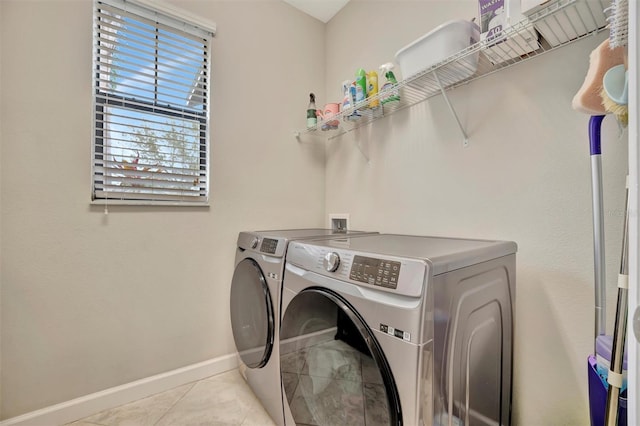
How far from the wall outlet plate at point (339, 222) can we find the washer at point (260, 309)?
20.9 inches

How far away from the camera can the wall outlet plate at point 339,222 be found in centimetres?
204

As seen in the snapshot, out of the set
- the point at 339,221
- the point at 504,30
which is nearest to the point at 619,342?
the point at 504,30

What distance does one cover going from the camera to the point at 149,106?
1604 millimetres

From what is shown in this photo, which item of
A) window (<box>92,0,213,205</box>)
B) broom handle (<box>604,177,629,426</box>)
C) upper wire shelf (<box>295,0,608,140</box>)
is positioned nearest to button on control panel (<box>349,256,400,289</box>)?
broom handle (<box>604,177,629,426</box>)

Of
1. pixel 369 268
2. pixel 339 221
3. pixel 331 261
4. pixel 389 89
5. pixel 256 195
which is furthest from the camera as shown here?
pixel 339 221

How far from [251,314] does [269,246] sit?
0.42 metres

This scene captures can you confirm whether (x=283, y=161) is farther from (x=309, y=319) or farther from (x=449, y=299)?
(x=449, y=299)

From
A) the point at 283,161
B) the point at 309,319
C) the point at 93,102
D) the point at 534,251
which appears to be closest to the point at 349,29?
the point at 283,161

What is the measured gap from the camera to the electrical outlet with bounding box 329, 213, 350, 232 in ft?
6.70

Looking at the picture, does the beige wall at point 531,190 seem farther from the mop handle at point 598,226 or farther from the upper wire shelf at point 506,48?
the mop handle at point 598,226

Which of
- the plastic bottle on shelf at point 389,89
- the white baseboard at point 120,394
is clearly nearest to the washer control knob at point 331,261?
the plastic bottle on shelf at point 389,89

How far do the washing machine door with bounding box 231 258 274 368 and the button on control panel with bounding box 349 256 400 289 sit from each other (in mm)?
611

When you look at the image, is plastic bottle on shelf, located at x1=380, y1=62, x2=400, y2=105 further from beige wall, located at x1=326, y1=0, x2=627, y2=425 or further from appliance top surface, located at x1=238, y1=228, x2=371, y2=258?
appliance top surface, located at x1=238, y1=228, x2=371, y2=258

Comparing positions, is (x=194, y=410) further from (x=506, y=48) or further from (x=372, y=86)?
(x=506, y=48)
